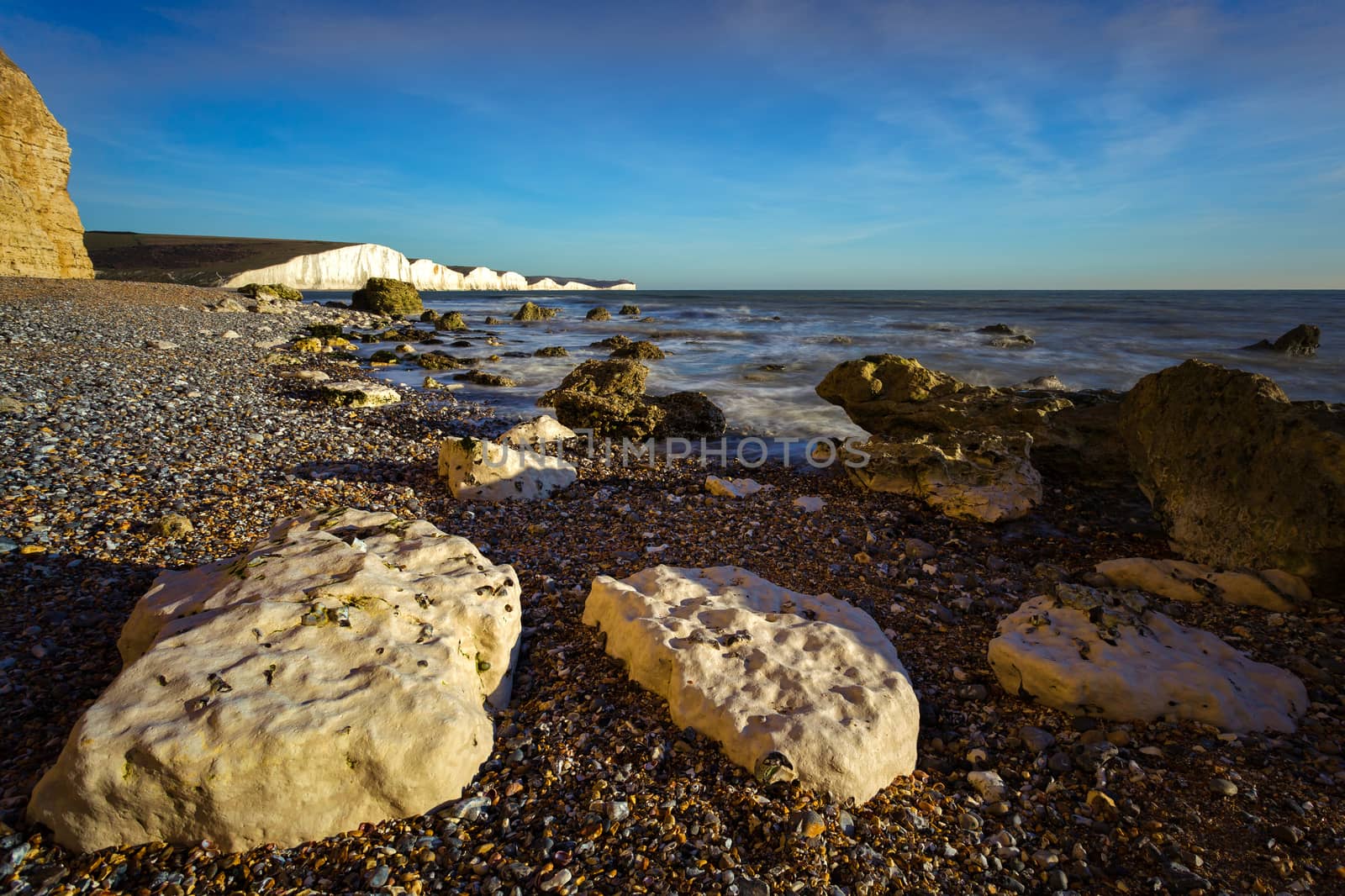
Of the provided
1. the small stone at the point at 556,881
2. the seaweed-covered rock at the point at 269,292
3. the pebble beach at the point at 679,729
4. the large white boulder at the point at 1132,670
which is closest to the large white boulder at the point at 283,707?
the pebble beach at the point at 679,729

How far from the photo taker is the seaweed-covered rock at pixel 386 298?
33812 millimetres

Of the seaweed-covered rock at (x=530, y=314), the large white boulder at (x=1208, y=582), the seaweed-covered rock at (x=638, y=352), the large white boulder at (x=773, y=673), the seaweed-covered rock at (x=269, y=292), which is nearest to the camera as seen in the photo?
the large white boulder at (x=773, y=673)

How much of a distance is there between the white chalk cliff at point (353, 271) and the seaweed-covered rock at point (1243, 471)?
65663mm

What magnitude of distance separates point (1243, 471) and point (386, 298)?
36645mm

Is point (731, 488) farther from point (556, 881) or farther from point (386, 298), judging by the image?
point (386, 298)

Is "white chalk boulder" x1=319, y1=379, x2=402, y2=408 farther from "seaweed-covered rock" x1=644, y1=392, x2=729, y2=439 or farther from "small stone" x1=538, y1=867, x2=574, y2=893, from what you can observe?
"small stone" x1=538, y1=867, x2=574, y2=893

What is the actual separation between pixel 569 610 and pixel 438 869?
1.78 meters

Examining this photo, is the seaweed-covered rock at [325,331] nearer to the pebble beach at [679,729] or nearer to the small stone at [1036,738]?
the pebble beach at [679,729]

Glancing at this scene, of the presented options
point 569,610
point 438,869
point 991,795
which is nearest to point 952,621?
point 991,795

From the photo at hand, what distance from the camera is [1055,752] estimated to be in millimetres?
2680

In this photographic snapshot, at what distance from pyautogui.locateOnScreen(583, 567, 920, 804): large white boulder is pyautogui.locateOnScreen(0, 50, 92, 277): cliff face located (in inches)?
1312

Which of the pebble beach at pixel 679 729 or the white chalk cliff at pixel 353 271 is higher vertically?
the white chalk cliff at pixel 353 271

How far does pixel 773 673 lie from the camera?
2822 millimetres

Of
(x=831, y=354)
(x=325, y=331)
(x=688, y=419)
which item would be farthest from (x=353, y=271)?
(x=688, y=419)
